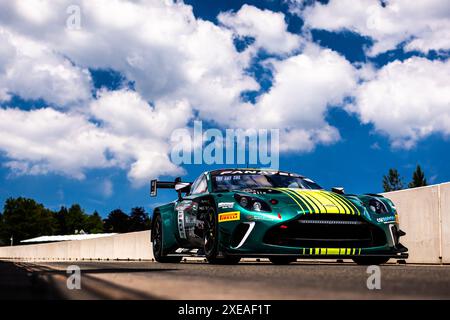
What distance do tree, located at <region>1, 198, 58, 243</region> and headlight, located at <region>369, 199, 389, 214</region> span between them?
159 meters

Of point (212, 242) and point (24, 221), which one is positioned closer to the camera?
point (212, 242)

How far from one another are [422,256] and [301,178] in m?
2.31

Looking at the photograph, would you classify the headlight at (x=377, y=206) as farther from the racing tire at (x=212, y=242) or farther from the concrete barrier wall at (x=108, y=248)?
the concrete barrier wall at (x=108, y=248)

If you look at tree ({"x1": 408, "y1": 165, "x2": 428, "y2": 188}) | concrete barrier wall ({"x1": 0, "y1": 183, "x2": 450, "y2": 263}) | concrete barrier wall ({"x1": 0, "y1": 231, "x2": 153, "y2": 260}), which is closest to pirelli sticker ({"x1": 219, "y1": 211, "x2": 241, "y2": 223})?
concrete barrier wall ({"x1": 0, "y1": 183, "x2": 450, "y2": 263})

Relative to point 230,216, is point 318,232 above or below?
below

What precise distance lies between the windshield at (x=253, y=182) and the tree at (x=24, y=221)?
517 feet

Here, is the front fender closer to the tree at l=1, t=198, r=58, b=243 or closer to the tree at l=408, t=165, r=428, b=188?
the tree at l=408, t=165, r=428, b=188

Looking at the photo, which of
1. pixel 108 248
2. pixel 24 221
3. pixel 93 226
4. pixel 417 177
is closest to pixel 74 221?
pixel 93 226

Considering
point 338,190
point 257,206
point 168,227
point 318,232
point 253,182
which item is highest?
point 253,182

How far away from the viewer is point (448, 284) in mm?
4086

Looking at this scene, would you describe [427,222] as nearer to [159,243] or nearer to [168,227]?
[168,227]

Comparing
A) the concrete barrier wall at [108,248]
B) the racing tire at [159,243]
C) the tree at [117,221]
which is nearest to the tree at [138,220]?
the tree at [117,221]

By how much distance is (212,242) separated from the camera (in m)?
8.35

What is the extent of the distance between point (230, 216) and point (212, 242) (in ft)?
1.86
